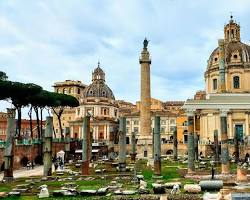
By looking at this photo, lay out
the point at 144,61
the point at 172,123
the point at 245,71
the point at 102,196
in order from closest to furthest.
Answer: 1. the point at 102,196
2. the point at 144,61
3. the point at 245,71
4. the point at 172,123

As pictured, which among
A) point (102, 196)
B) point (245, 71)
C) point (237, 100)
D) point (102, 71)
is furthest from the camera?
point (102, 71)

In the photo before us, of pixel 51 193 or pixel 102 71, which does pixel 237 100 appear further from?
pixel 102 71

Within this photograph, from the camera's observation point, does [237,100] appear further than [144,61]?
No

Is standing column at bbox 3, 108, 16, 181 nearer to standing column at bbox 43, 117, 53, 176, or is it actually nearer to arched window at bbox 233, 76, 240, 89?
standing column at bbox 43, 117, 53, 176

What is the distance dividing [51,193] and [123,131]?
16.8 meters

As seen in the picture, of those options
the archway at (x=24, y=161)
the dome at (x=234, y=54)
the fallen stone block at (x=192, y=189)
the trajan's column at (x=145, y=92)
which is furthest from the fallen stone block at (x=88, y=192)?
the dome at (x=234, y=54)

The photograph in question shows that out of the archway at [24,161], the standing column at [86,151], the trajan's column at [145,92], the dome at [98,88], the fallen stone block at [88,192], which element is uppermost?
the dome at [98,88]

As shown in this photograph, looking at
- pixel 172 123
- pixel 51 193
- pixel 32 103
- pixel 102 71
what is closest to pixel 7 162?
pixel 51 193

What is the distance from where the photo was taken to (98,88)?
314 feet

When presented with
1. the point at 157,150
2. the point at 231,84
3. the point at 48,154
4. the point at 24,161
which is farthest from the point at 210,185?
the point at 231,84

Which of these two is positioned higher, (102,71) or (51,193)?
(102,71)

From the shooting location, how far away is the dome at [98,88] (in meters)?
95.1

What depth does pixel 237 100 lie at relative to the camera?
30531 millimetres

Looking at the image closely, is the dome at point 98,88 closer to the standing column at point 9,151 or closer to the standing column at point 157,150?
the standing column at point 157,150
